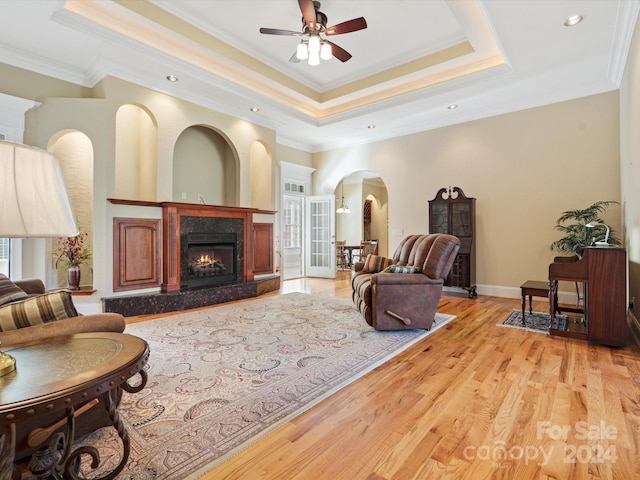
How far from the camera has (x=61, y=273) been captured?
4.68m

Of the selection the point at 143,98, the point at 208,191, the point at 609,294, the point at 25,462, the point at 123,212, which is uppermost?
the point at 143,98

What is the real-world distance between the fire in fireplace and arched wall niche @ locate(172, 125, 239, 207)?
0.88m

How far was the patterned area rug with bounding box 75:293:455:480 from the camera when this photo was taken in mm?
1580

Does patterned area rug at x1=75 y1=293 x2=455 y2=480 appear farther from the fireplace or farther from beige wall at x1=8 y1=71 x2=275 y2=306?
beige wall at x1=8 y1=71 x2=275 y2=306

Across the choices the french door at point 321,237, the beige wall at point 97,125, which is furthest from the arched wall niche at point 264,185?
the beige wall at point 97,125

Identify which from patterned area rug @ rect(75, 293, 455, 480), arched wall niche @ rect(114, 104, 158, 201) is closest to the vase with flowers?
arched wall niche @ rect(114, 104, 158, 201)

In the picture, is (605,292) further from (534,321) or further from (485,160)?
(485,160)

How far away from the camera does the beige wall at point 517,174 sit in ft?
15.4

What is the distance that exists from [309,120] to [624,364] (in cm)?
561

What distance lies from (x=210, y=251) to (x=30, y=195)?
4.47 metres

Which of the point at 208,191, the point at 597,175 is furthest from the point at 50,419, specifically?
the point at 597,175

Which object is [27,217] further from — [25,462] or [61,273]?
[61,273]

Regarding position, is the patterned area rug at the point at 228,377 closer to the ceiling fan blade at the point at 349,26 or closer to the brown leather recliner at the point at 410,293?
the brown leather recliner at the point at 410,293

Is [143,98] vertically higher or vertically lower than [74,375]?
higher
